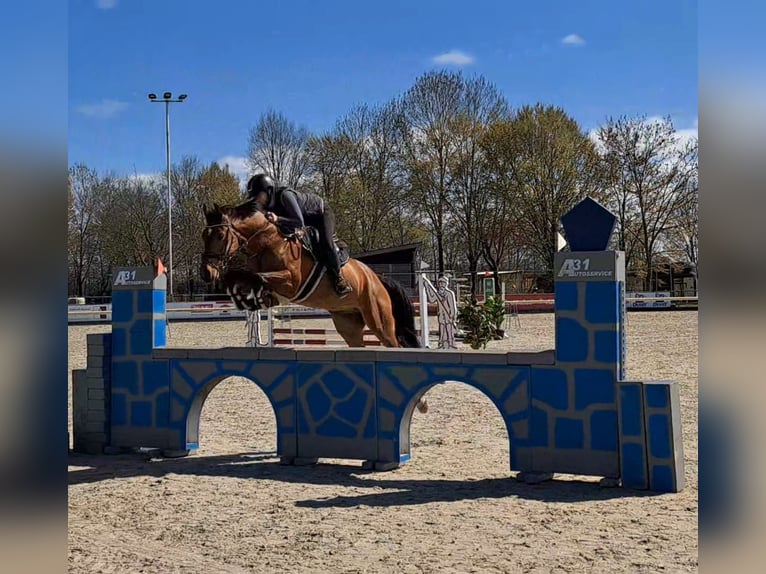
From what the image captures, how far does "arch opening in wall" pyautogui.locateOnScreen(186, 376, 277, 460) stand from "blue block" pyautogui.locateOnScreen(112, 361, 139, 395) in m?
0.56

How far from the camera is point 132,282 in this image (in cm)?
638

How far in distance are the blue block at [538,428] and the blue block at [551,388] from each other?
82 millimetres

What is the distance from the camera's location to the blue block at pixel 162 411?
6207 mm

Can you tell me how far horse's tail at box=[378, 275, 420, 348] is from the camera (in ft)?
26.7

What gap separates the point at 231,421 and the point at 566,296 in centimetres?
399

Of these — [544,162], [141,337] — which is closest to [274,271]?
[141,337]

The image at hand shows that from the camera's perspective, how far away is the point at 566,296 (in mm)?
5035

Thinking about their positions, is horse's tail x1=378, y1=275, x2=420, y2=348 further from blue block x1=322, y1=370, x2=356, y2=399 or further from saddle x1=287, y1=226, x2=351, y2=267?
blue block x1=322, y1=370, x2=356, y2=399

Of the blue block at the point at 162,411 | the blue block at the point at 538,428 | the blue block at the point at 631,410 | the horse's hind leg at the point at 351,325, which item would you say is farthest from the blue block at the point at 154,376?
the blue block at the point at 631,410

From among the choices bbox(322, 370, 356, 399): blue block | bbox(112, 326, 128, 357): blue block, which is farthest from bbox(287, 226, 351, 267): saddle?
bbox(112, 326, 128, 357): blue block

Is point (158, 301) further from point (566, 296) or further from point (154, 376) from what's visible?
point (566, 296)

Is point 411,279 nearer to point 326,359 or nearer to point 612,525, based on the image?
point 326,359

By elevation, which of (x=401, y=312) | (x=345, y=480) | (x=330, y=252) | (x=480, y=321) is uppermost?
(x=330, y=252)
